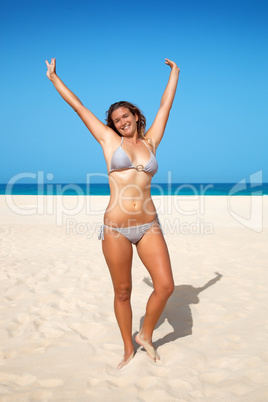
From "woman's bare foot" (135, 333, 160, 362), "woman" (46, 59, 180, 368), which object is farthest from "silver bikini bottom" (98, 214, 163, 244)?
"woman's bare foot" (135, 333, 160, 362)

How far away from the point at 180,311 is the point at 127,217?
201 centimetres

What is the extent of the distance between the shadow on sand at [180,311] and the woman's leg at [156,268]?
0.67 meters

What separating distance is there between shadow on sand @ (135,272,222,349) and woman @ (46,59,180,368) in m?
0.65

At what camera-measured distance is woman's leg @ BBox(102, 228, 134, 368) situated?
2609 mm

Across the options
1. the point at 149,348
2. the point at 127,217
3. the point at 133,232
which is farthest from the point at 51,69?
the point at 149,348

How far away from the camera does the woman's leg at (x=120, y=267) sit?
2609mm

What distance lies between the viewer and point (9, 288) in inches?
188

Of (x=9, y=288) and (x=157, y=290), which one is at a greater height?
(x=157, y=290)

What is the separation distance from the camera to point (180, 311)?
13.3 feet

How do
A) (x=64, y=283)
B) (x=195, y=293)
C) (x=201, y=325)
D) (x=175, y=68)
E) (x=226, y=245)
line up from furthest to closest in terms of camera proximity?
(x=226, y=245)
(x=64, y=283)
(x=195, y=293)
(x=201, y=325)
(x=175, y=68)

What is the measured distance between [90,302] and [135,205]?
220 centimetres

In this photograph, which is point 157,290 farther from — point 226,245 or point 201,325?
point 226,245

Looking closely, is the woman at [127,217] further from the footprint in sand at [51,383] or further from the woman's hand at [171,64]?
the woman's hand at [171,64]

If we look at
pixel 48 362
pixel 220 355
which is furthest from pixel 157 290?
pixel 48 362
